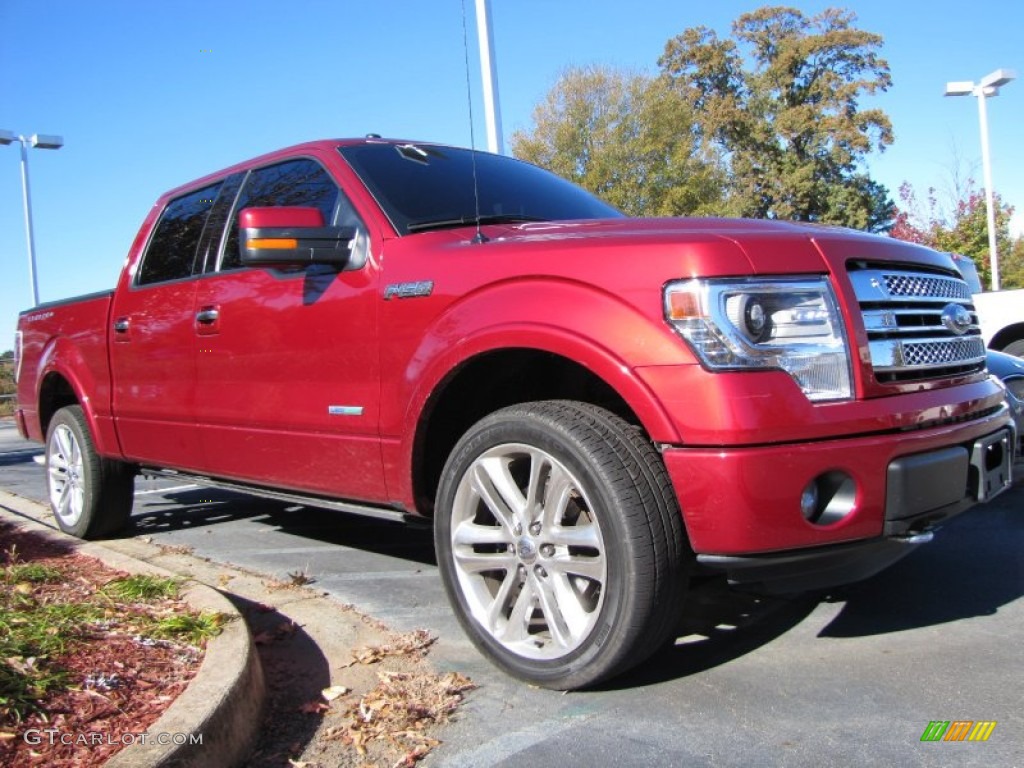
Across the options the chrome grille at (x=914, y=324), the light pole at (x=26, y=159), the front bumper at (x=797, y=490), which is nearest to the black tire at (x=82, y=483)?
the front bumper at (x=797, y=490)

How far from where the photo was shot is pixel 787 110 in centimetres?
3488

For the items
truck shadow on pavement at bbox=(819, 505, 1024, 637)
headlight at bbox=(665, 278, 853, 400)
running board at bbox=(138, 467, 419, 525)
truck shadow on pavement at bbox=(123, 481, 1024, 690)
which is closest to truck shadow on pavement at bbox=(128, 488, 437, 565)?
truck shadow on pavement at bbox=(123, 481, 1024, 690)

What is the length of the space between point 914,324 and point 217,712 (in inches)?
94.4

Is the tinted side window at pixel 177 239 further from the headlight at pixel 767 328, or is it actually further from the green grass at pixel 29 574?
the headlight at pixel 767 328

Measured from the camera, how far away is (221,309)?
4.02 meters

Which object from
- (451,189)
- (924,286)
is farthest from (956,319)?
(451,189)

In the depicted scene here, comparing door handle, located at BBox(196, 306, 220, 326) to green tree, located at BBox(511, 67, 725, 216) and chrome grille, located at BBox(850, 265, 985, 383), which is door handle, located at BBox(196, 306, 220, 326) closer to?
chrome grille, located at BBox(850, 265, 985, 383)

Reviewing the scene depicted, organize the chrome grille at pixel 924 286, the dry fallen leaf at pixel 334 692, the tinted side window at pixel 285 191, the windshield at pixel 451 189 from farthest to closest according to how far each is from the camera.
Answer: the tinted side window at pixel 285 191 → the windshield at pixel 451 189 → the dry fallen leaf at pixel 334 692 → the chrome grille at pixel 924 286

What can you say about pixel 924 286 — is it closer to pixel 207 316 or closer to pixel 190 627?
pixel 190 627

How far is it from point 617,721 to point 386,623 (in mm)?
1308

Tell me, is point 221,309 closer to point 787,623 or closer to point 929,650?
point 787,623

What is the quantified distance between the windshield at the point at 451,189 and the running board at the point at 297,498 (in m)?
1.14

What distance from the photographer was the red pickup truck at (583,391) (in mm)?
2318

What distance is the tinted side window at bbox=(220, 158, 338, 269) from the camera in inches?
149
